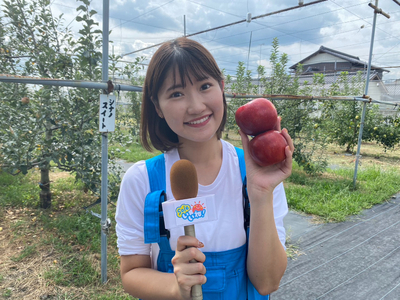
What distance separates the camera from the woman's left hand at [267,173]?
0.91 meters

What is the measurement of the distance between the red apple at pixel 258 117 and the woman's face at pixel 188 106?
0.20 metres

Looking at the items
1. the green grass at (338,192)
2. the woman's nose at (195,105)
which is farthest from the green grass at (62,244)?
the green grass at (338,192)

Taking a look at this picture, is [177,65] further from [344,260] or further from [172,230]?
[344,260]

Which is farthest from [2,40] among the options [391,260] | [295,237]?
[391,260]

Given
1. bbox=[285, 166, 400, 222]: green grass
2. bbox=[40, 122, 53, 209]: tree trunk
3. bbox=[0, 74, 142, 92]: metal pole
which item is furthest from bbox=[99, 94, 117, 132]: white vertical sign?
bbox=[285, 166, 400, 222]: green grass

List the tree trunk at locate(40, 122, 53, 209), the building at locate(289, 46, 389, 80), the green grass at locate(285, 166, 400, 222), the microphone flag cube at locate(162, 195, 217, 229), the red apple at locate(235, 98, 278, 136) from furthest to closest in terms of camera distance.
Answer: the building at locate(289, 46, 389, 80)
the green grass at locate(285, 166, 400, 222)
the tree trunk at locate(40, 122, 53, 209)
the red apple at locate(235, 98, 278, 136)
the microphone flag cube at locate(162, 195, 217, 229)

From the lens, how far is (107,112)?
1.94 meters

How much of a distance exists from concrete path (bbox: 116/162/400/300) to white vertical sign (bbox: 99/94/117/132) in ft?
6.12

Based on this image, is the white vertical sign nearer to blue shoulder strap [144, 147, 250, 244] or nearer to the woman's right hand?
blue shoulder strap [144, 147, 250, 244]

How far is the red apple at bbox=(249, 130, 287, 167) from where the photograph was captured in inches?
36.7

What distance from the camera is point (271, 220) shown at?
915mm

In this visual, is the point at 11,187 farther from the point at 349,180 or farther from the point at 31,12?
the point at 349,180

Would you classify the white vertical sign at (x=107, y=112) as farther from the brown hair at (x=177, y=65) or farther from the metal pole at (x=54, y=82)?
the brown hair at (x=177, y=65)

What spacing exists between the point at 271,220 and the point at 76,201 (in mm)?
3720
